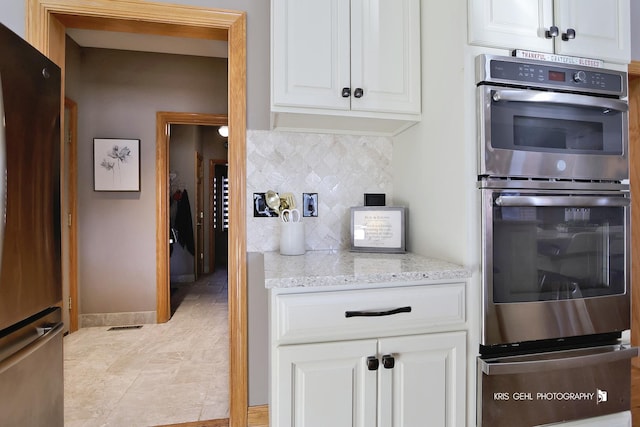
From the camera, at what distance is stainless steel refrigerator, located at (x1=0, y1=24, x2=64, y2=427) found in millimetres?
943

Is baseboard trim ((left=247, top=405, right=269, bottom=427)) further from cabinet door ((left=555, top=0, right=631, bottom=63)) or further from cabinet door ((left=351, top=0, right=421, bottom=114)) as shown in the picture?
cabinet door ((left=555, top=0, right=631, bottom=63))

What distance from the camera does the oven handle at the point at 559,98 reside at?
1254mm

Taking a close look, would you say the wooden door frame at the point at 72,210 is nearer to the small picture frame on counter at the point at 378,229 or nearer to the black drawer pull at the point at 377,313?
the small picture frame on counter at the point at 378,229

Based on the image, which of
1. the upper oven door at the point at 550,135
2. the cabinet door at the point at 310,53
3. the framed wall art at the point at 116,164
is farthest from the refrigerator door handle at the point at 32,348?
the framed wall art at the point at 116,164

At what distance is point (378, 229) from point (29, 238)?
1.37 metres

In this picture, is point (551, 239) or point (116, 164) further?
point (116, 164)

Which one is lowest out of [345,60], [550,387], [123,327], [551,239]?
[123,327]

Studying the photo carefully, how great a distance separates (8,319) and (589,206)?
203cm

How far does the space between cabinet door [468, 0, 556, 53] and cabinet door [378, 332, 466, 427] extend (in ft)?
3.74

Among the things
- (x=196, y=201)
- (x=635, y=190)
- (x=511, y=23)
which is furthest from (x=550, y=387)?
(x=196, y=201)

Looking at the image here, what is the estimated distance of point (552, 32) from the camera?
131cm

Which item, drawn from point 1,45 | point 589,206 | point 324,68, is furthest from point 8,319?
point 589,206

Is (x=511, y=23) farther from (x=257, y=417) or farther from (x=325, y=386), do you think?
(x=257, y=417)

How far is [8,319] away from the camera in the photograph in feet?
3.13
